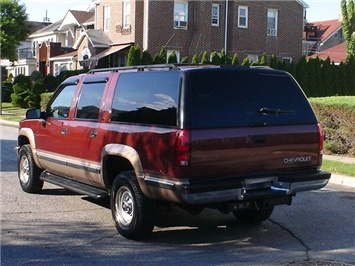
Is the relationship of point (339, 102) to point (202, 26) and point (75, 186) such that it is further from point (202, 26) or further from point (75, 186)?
point (202, 26)

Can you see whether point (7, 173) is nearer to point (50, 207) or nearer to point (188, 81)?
point (50, 207)

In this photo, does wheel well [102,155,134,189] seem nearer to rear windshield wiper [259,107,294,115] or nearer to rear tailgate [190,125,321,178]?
rear tailgate [190,125,321,178]

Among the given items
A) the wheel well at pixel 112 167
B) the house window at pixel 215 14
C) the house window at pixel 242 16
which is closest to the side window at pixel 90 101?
the wheel well at pixel 112 167

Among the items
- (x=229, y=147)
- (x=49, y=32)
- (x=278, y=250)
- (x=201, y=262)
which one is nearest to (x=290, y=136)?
(x=229, y=147)

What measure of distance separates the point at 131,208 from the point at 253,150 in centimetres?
161

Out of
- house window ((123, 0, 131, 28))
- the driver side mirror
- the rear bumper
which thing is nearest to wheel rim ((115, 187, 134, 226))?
the rear bumper

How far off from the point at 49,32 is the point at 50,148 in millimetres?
49588

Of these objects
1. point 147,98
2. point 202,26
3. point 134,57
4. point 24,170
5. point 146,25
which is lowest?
point 24,170

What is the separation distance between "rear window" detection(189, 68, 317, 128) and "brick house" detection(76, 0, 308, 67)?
28.4 metres

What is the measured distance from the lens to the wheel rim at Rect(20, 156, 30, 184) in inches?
390

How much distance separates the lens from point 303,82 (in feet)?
110

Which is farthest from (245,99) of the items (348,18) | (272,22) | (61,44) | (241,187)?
(61,44)

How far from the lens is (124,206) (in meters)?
7.17

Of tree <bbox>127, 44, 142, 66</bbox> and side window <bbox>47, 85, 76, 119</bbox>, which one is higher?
tree <bbox>127, 44, 142, 66</bbox>
